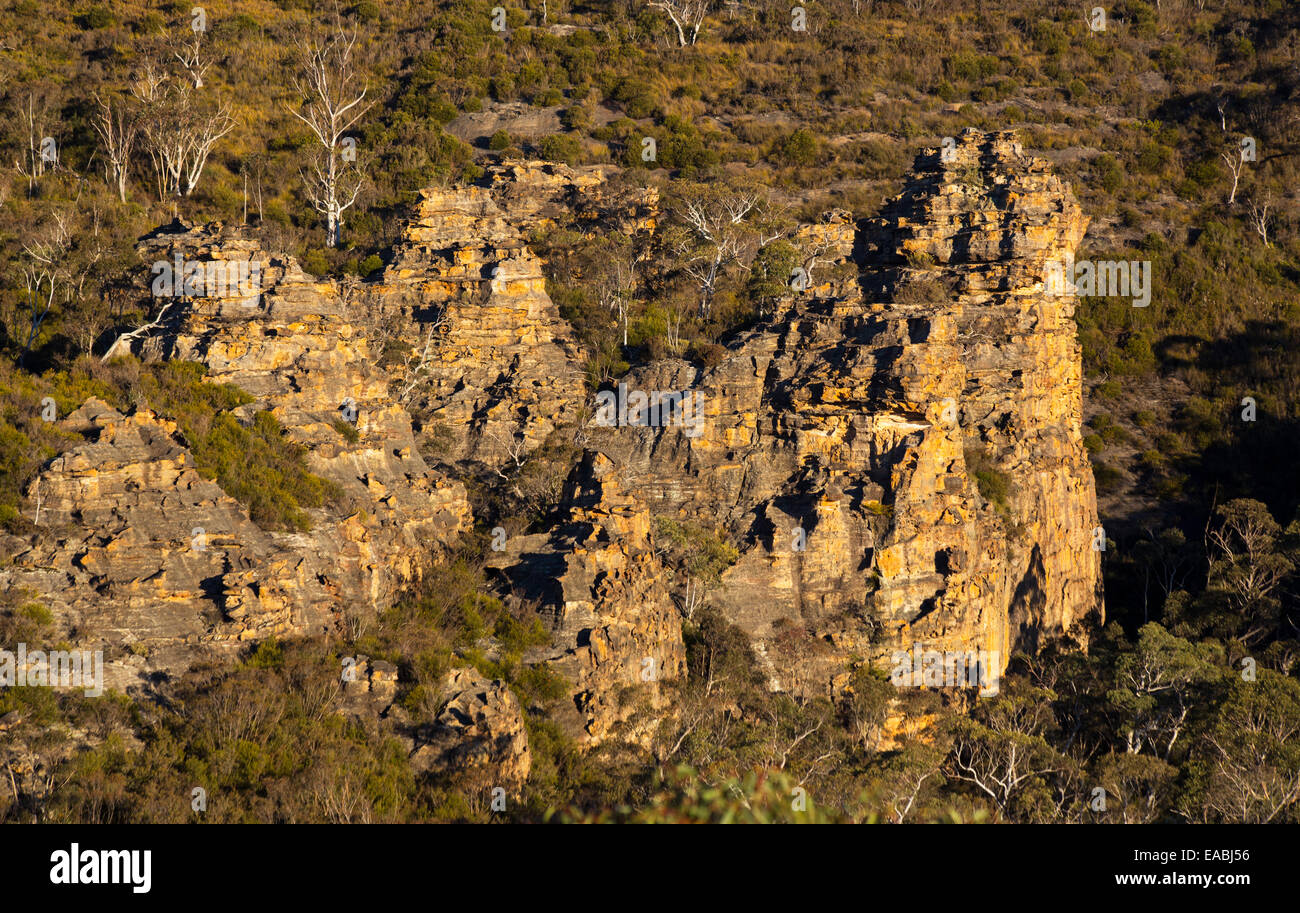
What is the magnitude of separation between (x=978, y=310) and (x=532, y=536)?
22163 millimetres

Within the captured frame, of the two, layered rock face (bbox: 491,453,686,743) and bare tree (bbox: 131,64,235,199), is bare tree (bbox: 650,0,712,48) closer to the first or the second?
bare tree (bbox: 131,64,235,199)

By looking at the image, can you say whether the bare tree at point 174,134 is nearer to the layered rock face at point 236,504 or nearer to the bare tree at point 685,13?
the layered rock face at point 236,504

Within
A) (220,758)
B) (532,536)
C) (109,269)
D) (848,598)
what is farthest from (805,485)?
(109,269)

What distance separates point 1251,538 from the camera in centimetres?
5509

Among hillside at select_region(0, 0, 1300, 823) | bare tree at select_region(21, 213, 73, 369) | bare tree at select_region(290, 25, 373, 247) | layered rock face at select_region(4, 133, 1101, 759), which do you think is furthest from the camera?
bare tree at select_region(290, 25, 373, 247)

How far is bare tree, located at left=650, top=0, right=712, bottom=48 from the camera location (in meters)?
102

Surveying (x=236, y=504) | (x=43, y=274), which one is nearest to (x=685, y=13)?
(x=43, y=274)

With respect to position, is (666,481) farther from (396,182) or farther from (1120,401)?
(1120,401)

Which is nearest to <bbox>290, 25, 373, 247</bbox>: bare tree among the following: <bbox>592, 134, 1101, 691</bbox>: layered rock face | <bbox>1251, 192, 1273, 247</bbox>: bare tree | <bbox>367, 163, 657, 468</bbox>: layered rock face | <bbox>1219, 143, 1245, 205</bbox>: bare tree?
<bbox>367, 163, 657, 468</bbox>: layered rock face

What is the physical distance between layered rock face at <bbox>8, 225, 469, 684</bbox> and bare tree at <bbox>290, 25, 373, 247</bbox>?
20.0 metres

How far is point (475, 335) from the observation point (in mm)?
52000

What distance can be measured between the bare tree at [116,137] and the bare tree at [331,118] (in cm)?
878

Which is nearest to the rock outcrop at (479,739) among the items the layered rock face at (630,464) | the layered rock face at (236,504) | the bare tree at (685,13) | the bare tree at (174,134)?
the layered rock face at (630,464)
